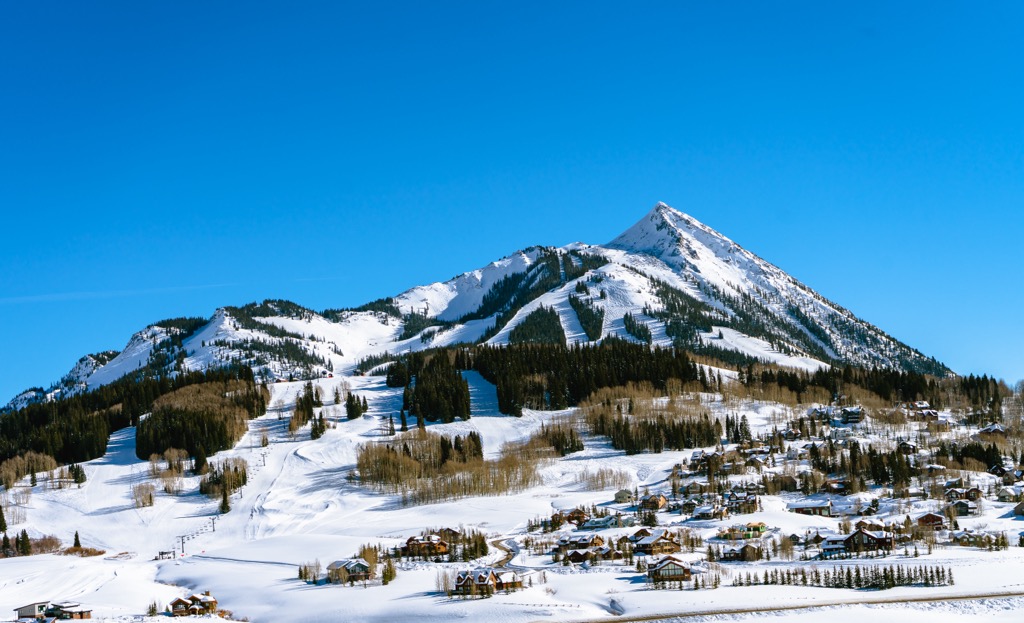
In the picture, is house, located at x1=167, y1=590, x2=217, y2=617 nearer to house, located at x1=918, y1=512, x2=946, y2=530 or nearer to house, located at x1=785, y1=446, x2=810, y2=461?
house, located at x1=918, y1=512, x2=946, y2=530

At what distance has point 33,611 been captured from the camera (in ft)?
237

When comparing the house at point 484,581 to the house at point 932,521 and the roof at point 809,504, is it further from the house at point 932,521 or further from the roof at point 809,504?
the roof at point 809,504

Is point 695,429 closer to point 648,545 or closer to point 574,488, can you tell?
point 574,488

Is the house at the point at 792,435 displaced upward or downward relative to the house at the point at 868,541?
upward

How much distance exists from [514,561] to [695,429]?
69.5 meters

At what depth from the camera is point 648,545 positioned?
300 feet

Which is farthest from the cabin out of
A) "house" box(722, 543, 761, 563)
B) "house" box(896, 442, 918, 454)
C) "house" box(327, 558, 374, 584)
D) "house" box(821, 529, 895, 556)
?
"house" box(896, 442, 918, 454)

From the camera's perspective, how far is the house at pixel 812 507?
107438 millimetres

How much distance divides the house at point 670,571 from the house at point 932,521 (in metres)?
29.9

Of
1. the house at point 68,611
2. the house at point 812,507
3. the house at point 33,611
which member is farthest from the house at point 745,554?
the house at point 33,611

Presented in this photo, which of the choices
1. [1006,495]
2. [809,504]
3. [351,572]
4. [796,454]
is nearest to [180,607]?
[351,572]

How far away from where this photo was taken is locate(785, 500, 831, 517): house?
107438 millimetres

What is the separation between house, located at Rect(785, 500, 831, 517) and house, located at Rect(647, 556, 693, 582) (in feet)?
113

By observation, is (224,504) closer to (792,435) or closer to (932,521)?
(792,435)
